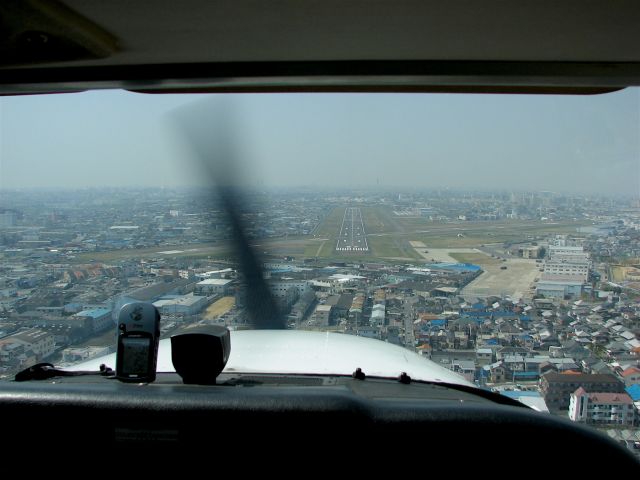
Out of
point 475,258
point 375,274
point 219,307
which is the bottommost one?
point 219,307

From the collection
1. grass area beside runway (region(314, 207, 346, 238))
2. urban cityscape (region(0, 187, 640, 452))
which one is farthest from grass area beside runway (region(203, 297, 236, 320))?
grass area beside runway (region(314, 207, 346, 238))

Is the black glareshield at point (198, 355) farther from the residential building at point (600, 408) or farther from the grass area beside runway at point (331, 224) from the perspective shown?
the residential building at point (600, 408)

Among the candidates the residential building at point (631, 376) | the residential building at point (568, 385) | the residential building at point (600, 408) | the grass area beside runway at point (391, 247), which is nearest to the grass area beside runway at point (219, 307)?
the grass area beside runway at point (391, 247)

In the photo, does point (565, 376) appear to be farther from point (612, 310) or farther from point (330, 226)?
point (330, 226)

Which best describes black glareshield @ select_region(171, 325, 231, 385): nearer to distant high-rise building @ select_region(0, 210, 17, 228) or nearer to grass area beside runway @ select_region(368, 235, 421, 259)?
grass area beside runway @ select_region(368, 235, 421, 259)

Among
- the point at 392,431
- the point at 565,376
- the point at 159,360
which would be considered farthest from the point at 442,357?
the point at 392,431

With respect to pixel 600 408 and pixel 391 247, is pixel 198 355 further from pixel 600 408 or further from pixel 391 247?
pixel 600 408

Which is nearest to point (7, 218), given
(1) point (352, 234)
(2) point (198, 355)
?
(2) point (198, 355)
